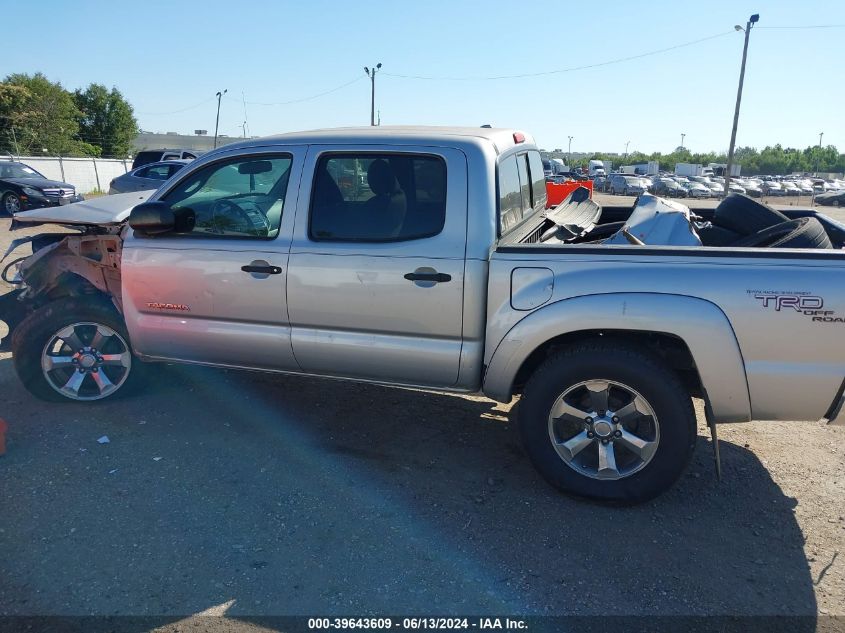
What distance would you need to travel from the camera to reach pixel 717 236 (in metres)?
4.46

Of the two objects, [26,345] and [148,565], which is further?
[26,345]

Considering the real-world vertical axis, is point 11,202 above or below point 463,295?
below

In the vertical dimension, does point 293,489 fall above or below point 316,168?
below

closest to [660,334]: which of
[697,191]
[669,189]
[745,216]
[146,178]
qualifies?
[745,216]

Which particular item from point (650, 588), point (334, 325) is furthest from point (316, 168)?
point (650, 588)

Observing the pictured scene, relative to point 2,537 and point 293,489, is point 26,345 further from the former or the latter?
point 293,489

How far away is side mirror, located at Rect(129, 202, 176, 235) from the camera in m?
4.11

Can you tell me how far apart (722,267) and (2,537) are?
12.4 feet

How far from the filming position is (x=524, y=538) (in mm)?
3396

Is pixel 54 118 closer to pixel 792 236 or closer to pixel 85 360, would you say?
pixel 85 360

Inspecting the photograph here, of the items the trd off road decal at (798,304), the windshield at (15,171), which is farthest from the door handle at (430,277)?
the windshield at (15,171)

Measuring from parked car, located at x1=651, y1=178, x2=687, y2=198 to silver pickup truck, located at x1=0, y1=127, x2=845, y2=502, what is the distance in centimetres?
4840

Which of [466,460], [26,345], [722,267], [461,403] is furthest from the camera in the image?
[461,403]

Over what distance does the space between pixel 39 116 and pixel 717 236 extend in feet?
155
